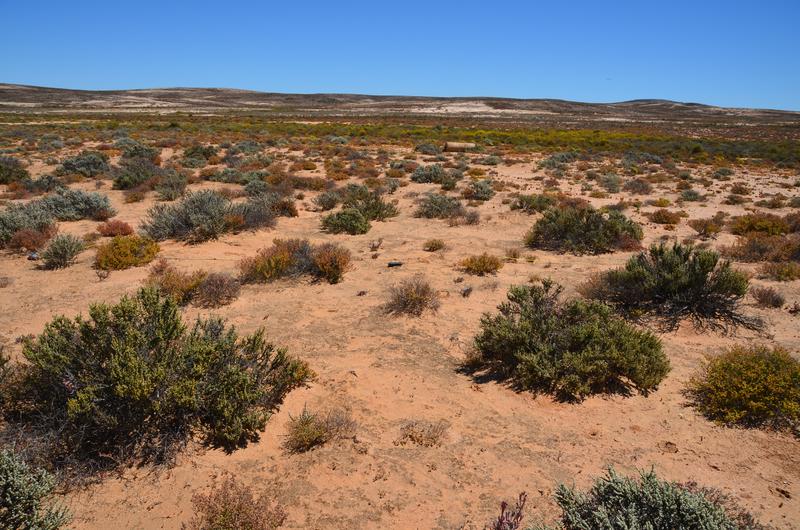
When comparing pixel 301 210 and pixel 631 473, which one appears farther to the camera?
pixel 301 210

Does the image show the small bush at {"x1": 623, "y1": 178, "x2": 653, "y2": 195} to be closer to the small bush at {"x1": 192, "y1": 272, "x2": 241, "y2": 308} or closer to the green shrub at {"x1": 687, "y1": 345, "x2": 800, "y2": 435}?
the green shrub at {"x1": 687, "y1": 345, "x2": 800, "y2": 435}

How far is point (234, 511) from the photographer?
11.1 ft

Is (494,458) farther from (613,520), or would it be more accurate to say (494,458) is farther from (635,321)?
(635,321)

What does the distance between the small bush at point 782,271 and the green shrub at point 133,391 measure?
8681 mm

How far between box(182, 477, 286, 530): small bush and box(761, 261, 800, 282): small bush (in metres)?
8.93

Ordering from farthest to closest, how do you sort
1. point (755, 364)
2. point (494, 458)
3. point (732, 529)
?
point (755, 364)
point (494, 458)
point (732, 529)

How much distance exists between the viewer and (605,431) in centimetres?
448

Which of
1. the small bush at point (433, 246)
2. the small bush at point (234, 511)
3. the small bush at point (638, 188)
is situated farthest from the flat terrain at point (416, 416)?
the small bush at point (638, 188)

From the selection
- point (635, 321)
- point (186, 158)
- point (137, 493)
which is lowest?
point (137, 493)

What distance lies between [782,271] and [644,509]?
24.2ft

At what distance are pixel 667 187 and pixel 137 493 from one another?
20.7 meters

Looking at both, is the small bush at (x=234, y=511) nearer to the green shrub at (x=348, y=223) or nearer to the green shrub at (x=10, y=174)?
the green shrub at (x=348, y=223)

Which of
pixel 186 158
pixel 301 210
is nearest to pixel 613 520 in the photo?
pixel 301 210

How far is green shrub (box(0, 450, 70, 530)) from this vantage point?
3.13 meters
